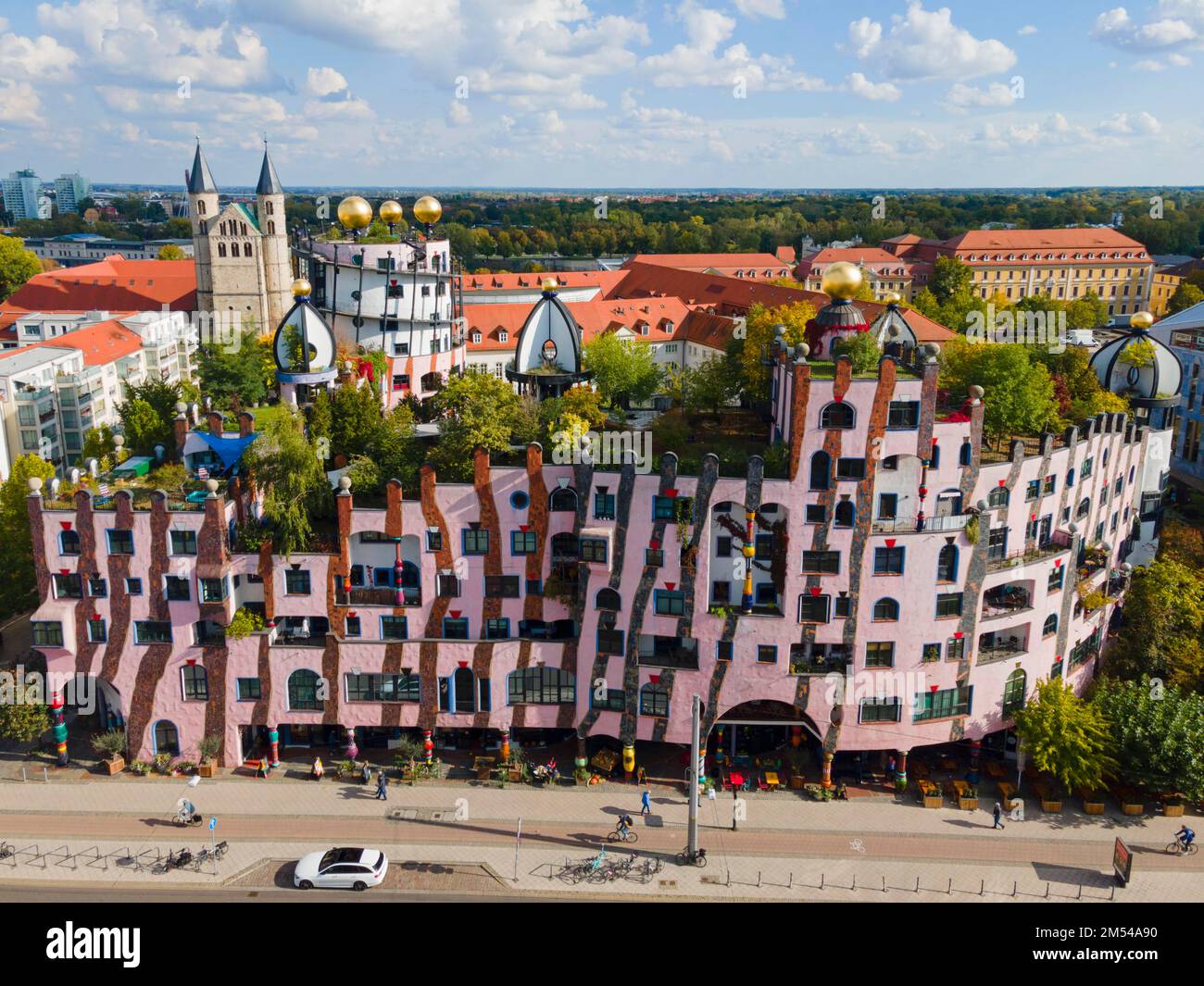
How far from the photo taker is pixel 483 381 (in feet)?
166

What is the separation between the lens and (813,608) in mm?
46219

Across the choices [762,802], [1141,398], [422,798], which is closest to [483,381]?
[422,798]

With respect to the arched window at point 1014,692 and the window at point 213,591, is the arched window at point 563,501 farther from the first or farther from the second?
the arched window at point 1014,692

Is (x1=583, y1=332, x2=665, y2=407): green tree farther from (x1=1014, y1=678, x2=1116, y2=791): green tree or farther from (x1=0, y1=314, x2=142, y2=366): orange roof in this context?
(x1=0, y1=314, x2=142, y2=366): orange roof

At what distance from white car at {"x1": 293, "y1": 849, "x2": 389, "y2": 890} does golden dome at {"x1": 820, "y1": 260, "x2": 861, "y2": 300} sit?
3375 centimetres

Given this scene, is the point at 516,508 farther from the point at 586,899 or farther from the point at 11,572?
the point at 11,572

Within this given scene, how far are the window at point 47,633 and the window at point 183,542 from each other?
6.66 metres

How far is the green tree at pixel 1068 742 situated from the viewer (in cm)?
4566

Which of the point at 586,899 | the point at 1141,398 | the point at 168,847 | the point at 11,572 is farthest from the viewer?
the point at 1141,398

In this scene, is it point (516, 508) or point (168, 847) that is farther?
point (516, 508)

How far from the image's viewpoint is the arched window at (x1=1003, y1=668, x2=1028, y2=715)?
161 feet

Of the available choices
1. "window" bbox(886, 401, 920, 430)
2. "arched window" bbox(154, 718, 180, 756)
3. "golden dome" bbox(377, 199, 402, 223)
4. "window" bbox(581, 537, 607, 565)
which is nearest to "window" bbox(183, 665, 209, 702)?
"arched window" bbox(154, 718, 180, 756)

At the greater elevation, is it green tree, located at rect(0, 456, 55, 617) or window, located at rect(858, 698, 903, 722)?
green tree, located at rect(0, 456, 55, 617)

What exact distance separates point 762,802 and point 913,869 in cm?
748
